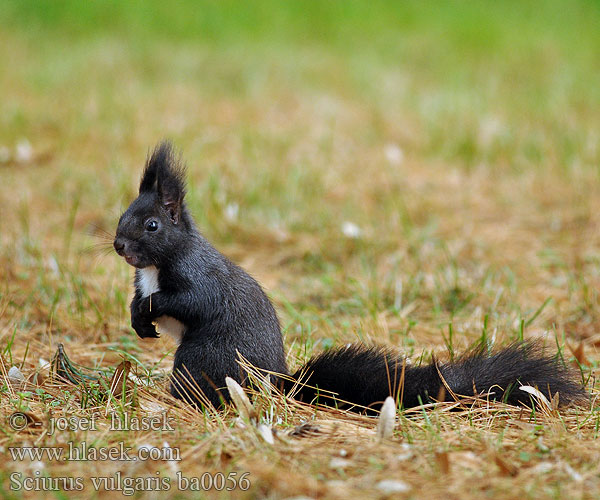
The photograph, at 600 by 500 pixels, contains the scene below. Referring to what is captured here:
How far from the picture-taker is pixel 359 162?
587cm

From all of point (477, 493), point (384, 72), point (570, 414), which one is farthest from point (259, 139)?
point (477, 493)

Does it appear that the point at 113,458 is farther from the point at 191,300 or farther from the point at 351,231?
the point at 351,231

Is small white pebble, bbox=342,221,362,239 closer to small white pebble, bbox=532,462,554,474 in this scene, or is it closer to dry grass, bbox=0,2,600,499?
dry grass, bbox=0,2,600,499

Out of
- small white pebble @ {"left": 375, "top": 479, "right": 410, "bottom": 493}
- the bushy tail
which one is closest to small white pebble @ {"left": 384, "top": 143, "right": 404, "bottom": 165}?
the bushy tail

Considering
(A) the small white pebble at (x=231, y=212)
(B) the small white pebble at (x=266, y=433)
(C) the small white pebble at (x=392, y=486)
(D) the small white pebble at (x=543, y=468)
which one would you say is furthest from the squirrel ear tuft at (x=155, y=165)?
(A) the small white pebble at (x=231, y=212)

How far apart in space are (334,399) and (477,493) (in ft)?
2.34

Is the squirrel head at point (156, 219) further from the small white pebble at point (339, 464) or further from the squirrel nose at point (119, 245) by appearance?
the small white pebble at point (339, 464)

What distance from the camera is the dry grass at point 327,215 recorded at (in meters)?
2.09

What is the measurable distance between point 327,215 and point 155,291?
2.19 m

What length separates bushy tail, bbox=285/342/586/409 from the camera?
2.44 metres

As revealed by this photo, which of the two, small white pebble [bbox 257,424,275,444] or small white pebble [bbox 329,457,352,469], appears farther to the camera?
small white pebble [bbox 257,424,275,444]

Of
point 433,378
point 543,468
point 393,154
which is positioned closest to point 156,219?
point 433,378

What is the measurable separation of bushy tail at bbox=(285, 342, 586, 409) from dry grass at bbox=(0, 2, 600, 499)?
8cm

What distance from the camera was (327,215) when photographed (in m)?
4.71
